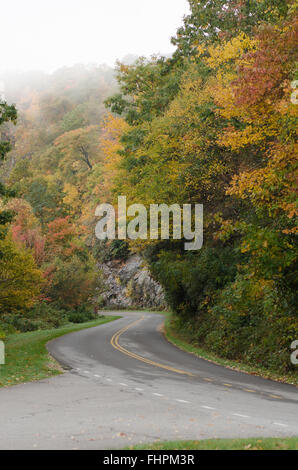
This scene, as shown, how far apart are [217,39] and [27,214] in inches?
988

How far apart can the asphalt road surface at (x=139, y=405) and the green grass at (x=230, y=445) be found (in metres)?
0.49

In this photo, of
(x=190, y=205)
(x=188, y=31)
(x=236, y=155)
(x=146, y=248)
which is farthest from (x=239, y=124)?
(x=146, y=248)

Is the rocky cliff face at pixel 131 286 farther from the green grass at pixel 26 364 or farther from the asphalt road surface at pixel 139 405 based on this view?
the asphalt road surface at pixel 139 405

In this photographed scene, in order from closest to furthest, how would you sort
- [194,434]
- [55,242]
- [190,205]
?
[194,434] < [190,205] < [55,242]

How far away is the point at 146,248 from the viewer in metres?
31.2

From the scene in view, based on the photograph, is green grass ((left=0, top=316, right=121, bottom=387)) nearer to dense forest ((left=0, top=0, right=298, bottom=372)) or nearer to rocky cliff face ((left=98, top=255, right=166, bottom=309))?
dense forest ((left=0, top=0, right=298, bottom=372))

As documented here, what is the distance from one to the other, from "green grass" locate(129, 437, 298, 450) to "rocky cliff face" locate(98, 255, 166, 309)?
53949mm

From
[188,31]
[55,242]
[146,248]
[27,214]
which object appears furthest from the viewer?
[55,242]

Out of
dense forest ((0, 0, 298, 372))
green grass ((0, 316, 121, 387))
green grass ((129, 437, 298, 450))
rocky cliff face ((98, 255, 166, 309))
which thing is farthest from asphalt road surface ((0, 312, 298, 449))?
rocky cliff face ((98, 255, 166, 309))

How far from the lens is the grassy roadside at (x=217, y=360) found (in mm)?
14242

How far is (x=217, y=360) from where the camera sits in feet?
60.1

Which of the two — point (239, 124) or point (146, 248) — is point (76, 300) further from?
point (239, 124)

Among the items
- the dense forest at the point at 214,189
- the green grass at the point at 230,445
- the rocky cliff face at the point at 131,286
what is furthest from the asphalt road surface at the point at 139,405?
the rocky cliff face at the point at 131,286

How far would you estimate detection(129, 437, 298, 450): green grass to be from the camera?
6.15 meters
